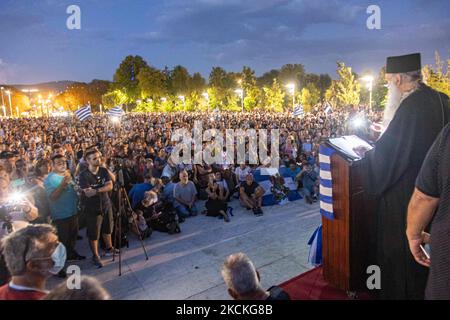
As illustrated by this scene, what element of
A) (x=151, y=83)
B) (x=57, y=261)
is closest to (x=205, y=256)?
(x=57, y=261)

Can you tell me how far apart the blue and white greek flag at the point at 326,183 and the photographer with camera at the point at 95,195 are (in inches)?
126

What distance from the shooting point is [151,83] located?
58.4 m

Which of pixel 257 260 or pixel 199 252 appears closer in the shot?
pixel 257 260

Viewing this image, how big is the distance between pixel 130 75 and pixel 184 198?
195 ft

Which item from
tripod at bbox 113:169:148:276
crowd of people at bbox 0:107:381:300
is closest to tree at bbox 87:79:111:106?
crowd of people at bbox 0:107:381:300

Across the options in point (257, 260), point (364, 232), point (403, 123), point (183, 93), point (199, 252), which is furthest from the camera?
point (183, 93)

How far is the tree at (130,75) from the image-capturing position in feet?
202

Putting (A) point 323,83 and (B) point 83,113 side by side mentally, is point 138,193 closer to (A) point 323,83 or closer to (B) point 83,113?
(B) point 83,113

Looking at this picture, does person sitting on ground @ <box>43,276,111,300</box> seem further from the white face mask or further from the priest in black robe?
the priest in black robe

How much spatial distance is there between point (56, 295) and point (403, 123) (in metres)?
2.64

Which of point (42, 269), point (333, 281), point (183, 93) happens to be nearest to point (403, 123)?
point (333, 281)

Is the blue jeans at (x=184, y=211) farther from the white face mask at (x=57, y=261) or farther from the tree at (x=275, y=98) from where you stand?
the tree at (x=275, y=98)
